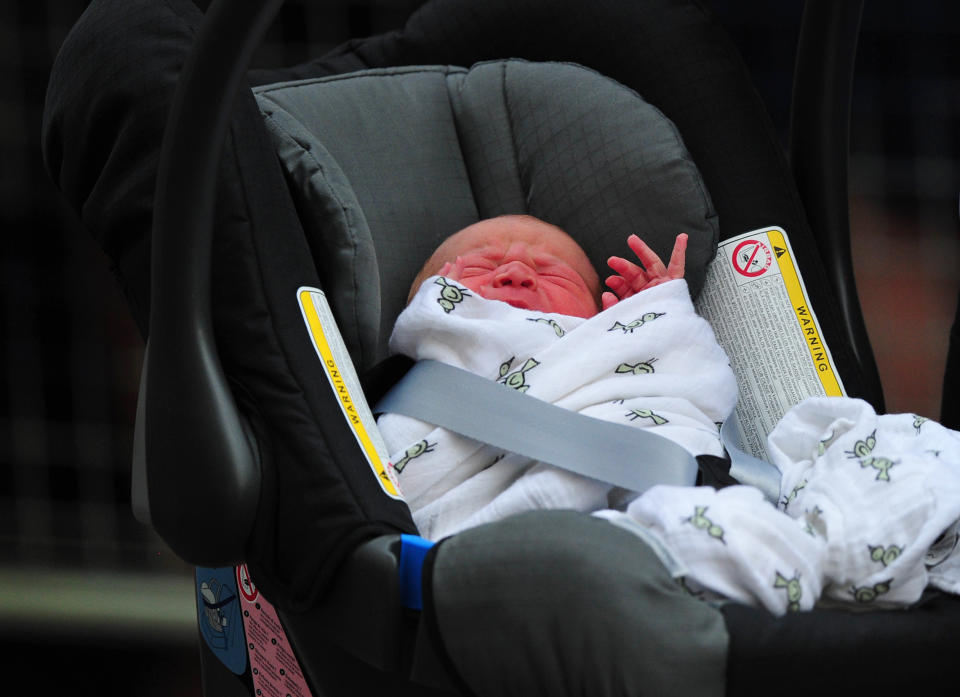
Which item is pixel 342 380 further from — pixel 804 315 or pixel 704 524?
pixel 804 315

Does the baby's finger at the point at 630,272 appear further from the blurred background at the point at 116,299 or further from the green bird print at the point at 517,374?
the blurred background at the point at 116,299

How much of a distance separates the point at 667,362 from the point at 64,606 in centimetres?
158

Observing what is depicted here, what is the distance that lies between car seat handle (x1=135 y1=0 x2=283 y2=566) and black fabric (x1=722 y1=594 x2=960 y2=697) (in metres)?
0.38

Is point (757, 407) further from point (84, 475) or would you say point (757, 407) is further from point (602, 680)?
point (84, 475)

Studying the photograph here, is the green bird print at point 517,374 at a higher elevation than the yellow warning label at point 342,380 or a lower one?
lower

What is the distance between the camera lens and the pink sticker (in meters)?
1.06

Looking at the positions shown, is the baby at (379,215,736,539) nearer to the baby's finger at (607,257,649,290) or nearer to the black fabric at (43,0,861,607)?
the baby's finger at (607,257,649,290)

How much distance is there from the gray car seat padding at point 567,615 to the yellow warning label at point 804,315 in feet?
1.70

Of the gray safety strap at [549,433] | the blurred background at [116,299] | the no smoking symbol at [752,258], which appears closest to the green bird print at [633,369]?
the gray safety strap at [549,433]

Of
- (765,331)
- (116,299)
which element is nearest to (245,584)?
(765,331)

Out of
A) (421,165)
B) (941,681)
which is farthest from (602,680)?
(421,165)

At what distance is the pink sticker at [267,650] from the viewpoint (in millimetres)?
1062

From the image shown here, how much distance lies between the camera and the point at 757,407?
1.28 metres

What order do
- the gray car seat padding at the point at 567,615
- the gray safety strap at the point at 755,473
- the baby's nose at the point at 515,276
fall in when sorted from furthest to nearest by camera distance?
1. the baby's nose at the point at 515,276
2. the gray safety strap at the point at 755,473
3. the gray car seat padding at the point at 567,615
